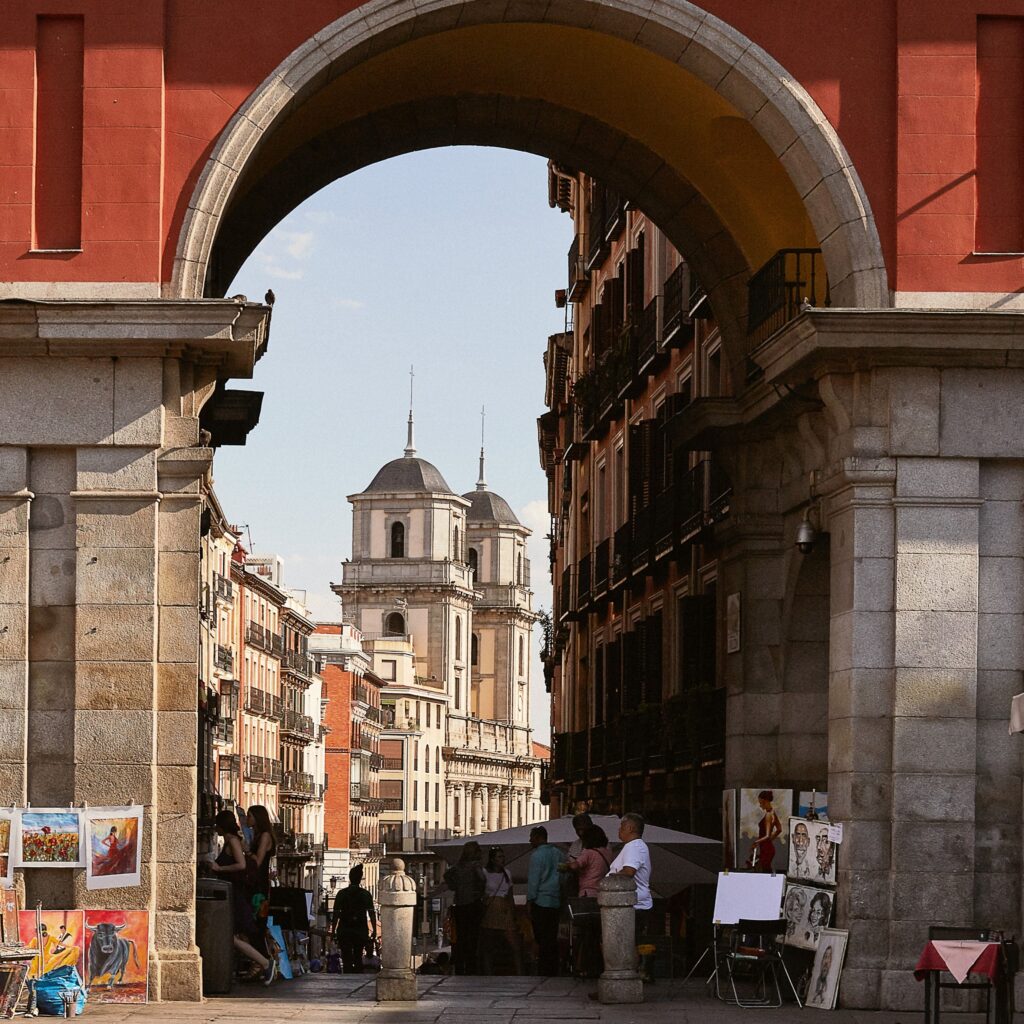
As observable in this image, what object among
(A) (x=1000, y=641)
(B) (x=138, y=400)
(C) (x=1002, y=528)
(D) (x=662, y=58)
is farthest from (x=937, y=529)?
(B) (x=138, y=400)

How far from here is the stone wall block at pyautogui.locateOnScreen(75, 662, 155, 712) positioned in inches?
858

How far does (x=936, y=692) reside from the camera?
21891mm

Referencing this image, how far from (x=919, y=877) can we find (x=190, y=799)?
6307mm

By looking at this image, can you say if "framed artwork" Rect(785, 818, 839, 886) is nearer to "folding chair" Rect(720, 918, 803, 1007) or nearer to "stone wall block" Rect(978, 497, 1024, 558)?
"folding chair" Rect(720, 918, 803, 1007)

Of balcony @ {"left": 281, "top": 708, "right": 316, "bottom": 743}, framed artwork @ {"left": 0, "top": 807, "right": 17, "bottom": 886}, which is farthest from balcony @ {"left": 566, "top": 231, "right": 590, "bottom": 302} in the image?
balcony @ {"left": 281, "top": 708, "right": 316, "bottom": 743}

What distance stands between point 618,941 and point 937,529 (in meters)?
4.55

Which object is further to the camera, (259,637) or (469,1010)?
(259,637)

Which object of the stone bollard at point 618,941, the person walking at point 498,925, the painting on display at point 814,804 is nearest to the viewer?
the stone bollard at point 618,941

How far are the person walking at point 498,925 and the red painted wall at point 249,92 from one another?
927cm

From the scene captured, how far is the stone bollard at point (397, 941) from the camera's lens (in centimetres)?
2183

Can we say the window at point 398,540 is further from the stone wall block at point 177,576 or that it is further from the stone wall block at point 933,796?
the stone wall block at point 933,796

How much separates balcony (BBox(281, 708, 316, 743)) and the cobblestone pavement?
95.0m

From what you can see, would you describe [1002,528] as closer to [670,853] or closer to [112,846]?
[670,853]

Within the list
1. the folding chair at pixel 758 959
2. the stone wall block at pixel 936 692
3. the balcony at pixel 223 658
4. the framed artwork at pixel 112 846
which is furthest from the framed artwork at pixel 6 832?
the balcony at pixel 223 658
